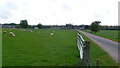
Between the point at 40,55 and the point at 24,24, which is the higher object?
the point at 24,24

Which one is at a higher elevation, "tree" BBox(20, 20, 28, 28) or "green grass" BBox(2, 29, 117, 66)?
"tree" BBox(20, 20, 28, 28)

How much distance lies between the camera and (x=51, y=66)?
942 centimetres

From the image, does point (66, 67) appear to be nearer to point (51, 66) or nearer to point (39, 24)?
point (51, 66)

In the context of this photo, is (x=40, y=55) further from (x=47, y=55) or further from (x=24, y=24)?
(x=24, y=24)

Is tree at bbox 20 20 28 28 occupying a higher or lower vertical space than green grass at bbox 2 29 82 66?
higher

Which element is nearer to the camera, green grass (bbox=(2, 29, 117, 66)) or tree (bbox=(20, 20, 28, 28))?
green grass (bbox=(2, 29, 117, 66))

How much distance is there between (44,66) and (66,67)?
1.17 meters

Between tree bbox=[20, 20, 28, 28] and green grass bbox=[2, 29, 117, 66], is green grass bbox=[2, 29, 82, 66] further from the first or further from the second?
tree bbox=[20, 20, 28, 28]

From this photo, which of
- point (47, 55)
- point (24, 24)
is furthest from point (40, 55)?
point (24, 24)

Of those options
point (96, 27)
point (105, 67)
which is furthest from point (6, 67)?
point (96, 27)

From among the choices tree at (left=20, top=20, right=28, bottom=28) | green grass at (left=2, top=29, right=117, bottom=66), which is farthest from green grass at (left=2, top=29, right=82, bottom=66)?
tree at (left=20, top=20, right=28, bottom=28)

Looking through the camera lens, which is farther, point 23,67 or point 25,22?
point 25,22

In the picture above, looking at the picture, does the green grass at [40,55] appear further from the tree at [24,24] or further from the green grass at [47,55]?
the tree at [24,24]

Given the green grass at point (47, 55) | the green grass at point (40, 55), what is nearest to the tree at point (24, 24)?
the green grass at point (40, 55)
